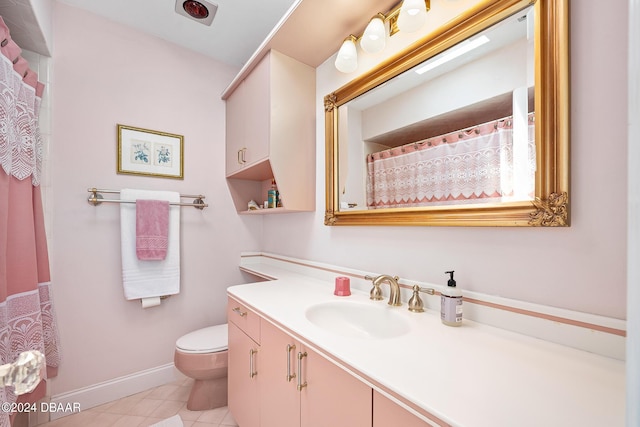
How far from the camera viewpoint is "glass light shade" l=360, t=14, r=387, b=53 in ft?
4.13

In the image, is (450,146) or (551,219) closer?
(551,219)

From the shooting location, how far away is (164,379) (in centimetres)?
198

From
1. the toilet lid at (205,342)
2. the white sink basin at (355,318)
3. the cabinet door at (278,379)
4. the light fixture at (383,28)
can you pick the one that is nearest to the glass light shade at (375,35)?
the light fixture at (383,28)

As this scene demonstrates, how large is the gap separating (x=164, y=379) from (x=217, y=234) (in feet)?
3.73

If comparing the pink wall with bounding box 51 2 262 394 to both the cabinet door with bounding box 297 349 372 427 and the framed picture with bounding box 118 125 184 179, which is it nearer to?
the framed picture with bounding box 118 125 184 179

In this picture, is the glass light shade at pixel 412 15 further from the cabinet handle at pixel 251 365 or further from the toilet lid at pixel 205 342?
the toilet lid at pixel 205 342

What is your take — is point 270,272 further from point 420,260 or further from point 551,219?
point 551,219

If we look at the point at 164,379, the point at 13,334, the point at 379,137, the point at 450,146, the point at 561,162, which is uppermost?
the point at 379,137

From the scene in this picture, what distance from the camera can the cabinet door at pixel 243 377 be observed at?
1217mm

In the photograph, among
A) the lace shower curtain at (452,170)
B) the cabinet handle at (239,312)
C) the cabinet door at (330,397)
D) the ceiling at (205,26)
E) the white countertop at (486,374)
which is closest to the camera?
the white countertop at (486,374)

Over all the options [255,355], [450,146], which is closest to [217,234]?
[255,355]

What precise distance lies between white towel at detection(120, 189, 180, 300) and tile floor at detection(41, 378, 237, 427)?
0.69m

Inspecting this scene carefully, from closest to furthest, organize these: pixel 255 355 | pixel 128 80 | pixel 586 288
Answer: pixel 586 288
pixel 255 355
pixel 128 80

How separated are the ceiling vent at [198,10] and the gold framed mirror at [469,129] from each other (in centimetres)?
104
